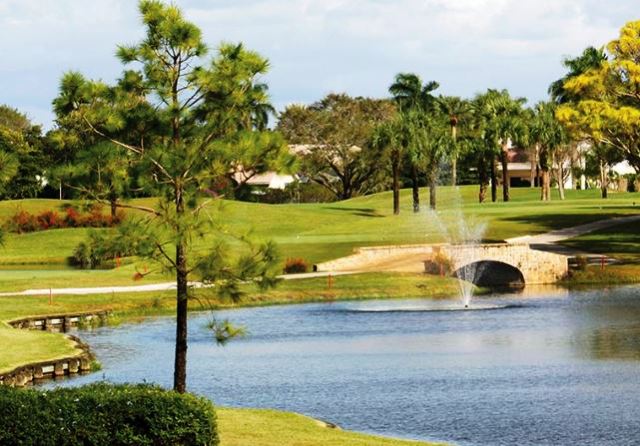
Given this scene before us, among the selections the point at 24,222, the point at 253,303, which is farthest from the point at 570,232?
the point at 24,222

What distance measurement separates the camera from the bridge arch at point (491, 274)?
9169cm

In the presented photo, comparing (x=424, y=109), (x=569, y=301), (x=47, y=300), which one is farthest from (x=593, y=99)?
(x=424, y=109)

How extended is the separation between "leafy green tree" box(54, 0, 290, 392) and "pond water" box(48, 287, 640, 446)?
21.8ft

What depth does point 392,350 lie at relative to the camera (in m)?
58.1

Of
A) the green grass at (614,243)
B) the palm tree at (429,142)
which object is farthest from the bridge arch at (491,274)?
the palm tree at (429,142)

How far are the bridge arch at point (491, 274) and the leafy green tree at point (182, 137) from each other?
54.5 metres

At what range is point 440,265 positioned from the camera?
89.6 metres

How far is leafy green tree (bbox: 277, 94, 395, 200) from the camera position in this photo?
582 ft

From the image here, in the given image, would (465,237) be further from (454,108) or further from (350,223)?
(454,108)

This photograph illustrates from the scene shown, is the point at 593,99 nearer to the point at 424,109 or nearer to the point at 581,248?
the point at 581,248

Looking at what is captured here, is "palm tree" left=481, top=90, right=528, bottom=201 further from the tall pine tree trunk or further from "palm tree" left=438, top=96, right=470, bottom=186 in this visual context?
the tall pine tree trunk

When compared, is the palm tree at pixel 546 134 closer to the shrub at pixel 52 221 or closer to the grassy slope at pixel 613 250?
the grassy slope at pixel 613 250

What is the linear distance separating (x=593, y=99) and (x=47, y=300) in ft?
153

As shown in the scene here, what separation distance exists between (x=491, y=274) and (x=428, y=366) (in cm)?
4254
